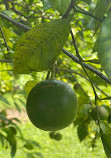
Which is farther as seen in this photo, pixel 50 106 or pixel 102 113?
pixel 102 113

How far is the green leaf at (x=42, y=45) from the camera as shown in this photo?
0.73 m

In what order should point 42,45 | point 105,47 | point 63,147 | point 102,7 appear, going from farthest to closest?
point 63,147 < point 102,7 < point 42,45 < point 105,47

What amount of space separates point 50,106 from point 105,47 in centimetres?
46

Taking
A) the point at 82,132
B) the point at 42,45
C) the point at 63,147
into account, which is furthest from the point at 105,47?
the point at 63,147

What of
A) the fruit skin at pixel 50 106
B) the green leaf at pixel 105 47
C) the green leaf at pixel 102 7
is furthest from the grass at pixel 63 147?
the green leaf at pixel 105 47

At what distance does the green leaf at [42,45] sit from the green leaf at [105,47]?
176 millimetres

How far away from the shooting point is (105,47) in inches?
22.2

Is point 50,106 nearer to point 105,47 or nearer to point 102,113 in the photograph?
point 105,47

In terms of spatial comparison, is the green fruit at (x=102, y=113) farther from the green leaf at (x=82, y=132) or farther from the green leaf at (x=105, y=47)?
the green leaf at (x=105, y=47)

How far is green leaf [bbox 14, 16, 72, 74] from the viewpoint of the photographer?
0.73m

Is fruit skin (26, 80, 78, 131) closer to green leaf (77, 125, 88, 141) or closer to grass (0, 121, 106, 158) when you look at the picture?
green leaf (77, 125, 88, 141)

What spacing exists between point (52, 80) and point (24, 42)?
0.98ft

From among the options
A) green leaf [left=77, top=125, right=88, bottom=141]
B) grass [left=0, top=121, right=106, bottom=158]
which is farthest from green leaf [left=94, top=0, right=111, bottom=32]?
grass [left=0, top=121, right=106, bottom=158]

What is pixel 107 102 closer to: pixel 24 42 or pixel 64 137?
pixel 24 42
